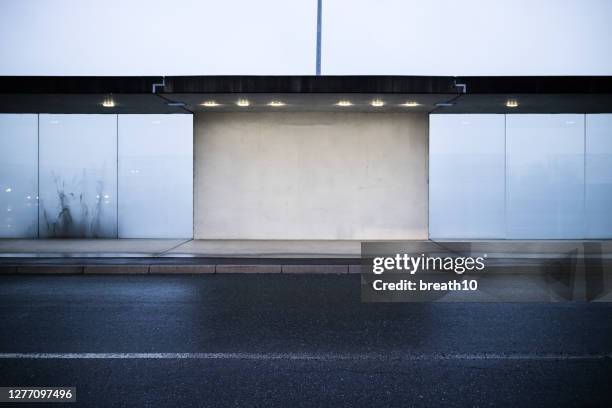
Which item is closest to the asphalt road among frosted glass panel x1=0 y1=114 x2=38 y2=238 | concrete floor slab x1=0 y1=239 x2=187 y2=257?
concrete floor slab x1=0 y1=239 x2=187 y2=257

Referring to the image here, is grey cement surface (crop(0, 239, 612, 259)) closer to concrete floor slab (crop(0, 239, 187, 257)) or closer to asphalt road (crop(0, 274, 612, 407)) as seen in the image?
concrete floor slab (crop(0, 239, 187, 257))

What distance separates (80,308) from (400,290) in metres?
4.76

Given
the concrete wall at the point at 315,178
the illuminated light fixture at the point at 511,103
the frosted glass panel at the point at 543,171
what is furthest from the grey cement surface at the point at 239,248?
the illuminated light fixture at the point at 511,103

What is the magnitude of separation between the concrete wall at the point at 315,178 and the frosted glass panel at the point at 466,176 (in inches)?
14.3

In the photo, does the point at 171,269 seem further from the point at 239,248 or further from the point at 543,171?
the point at 543,171

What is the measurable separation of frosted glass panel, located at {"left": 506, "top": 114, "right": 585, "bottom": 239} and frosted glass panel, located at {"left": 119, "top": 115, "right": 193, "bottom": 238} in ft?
32.3

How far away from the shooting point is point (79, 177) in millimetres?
13555

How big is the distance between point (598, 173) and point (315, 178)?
8725mm

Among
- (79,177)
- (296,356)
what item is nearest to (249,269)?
(296,356)

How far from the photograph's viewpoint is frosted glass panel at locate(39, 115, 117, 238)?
1353cm

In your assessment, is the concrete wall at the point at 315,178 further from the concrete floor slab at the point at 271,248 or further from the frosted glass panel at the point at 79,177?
the frosted glass panel at the point at 79,177

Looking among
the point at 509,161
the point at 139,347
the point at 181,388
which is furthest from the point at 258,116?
the point at 181,388

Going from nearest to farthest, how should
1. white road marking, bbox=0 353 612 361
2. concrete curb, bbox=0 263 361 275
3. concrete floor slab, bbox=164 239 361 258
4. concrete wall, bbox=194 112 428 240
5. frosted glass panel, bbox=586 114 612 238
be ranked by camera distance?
white road marking, bbox=0 353 612 361 < concrete curb, bbox=0 263 361 275 < concrete floor slab, bbox=164 239 361 258 < concrete wall, bbox=194 112 428 240 < frosted glass panel, bbox=586 114 612 238

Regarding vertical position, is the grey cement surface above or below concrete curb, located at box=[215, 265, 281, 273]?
above
